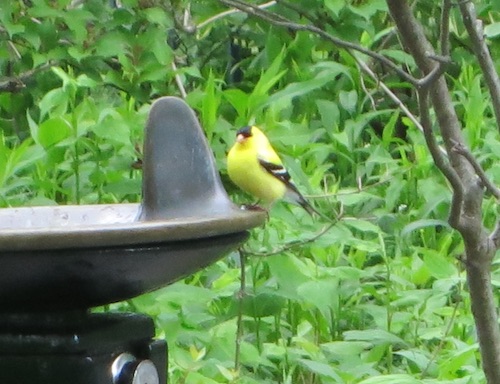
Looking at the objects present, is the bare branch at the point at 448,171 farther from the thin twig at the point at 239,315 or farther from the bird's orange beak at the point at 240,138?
the bird's orange beak at the point at 240,138

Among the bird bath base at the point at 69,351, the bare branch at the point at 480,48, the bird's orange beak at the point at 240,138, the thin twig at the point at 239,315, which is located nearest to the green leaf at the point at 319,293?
the thin twig at the point at 239,315

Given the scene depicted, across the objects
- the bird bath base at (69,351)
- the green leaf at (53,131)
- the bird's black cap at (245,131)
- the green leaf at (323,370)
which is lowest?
the green leaf at (323,370)

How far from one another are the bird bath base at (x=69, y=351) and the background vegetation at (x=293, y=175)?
736 millimetres

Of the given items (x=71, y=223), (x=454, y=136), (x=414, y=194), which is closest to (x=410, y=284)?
(x=414, y=194)

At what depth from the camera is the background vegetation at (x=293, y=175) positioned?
243 centimetres

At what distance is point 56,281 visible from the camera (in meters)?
1.20

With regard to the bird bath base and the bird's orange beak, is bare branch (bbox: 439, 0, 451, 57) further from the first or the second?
the bird's orange beak

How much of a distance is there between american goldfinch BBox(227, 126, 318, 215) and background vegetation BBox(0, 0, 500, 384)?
0.14ft

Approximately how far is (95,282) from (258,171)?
212 centimetres

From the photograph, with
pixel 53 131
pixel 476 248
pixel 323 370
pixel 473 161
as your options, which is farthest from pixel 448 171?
pixel 53 131

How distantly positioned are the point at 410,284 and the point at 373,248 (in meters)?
0.18

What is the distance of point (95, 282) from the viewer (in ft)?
4.05

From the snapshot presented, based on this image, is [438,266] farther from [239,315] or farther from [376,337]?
[239,315]

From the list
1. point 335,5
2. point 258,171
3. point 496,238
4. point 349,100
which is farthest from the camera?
point 349,100
